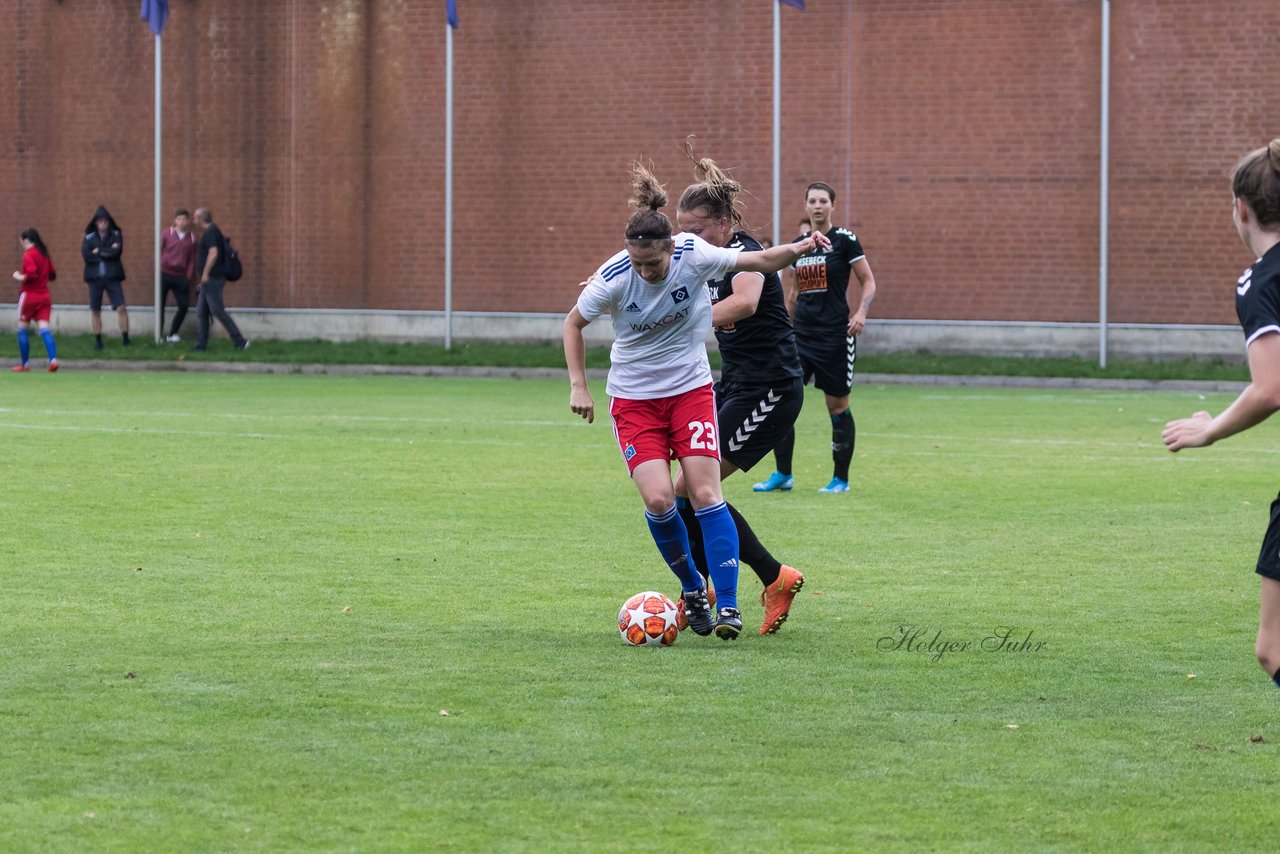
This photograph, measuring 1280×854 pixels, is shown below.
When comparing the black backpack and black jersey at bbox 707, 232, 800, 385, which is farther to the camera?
the black backpack

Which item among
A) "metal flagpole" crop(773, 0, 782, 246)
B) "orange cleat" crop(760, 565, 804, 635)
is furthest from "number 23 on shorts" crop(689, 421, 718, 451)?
"metal flagpole" crop(773, 0, 782, 246)

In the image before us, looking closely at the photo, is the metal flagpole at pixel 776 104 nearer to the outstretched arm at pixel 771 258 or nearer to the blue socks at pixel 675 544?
the outstretched arm at pixel 771 258

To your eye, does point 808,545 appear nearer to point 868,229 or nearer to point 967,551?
point 967,551

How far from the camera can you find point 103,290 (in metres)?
31.0

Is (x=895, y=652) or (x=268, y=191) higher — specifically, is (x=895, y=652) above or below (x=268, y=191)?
below

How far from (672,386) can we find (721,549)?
0.74 meters

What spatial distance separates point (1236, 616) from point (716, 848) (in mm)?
4400

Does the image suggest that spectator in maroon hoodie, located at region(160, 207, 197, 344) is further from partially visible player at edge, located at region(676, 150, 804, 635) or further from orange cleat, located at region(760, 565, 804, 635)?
orange cleat, located at region(760, 565, 804, 635)

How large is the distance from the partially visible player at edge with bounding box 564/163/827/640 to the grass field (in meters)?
0.40

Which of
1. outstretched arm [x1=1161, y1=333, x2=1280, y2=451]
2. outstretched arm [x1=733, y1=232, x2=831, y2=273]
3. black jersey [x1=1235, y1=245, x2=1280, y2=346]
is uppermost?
outstretched arm [x1=733, y1=232, x2=831, y2=273]

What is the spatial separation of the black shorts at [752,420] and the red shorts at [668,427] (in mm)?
778

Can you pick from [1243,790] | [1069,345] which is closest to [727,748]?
[1243,790]

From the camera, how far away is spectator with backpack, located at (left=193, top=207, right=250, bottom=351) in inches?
1177

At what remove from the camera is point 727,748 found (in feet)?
19.0
